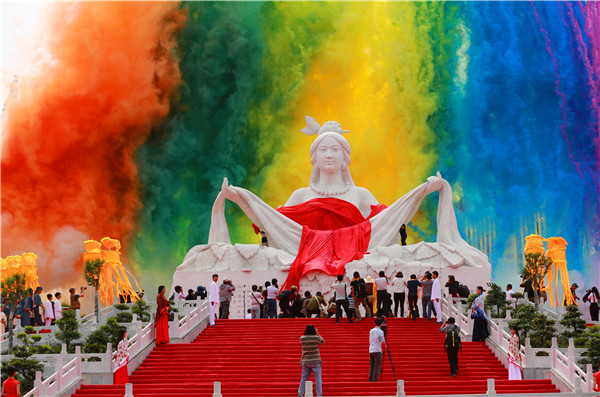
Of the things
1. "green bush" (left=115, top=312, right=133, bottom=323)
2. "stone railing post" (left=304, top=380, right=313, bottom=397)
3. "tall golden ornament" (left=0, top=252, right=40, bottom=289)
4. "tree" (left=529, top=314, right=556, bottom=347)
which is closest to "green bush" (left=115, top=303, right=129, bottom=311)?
"green bush" (left=115, top=312, right=133, bottom=323)

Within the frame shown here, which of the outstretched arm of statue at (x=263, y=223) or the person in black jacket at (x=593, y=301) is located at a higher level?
the outstretched arm of statue at (x=263, y=223)

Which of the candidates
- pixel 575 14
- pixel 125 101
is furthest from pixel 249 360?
pixel 575 14

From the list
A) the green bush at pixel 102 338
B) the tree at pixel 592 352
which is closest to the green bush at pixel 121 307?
the green bush at pixel 102 338

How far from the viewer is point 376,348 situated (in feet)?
44.0

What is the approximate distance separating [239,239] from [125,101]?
6.61 metres

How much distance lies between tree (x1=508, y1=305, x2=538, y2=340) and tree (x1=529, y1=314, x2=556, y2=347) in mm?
90

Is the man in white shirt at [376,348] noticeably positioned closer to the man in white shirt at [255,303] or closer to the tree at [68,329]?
the man in white shirt at [255,303]

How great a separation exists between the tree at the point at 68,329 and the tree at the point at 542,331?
7.94 metres

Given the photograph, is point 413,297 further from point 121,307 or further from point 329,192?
point 329,192

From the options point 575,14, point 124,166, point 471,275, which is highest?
point 575,14

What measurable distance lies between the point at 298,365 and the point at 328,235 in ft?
27.2

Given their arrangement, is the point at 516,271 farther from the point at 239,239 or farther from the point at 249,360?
the point at 249,360

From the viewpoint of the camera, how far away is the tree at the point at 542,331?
15484 mm

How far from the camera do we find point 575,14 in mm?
33438
